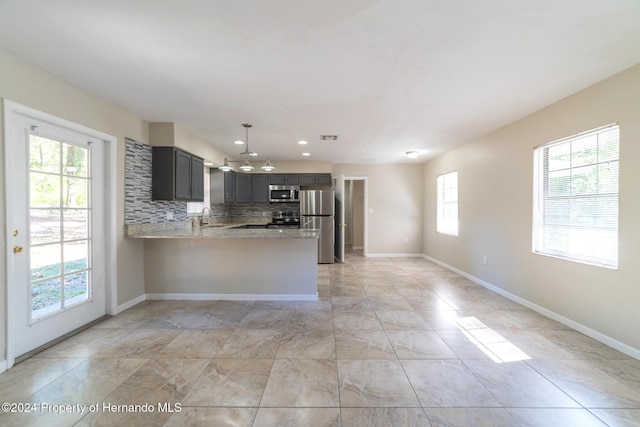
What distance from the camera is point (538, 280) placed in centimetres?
319

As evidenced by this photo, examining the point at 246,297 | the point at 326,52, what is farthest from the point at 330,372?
the point at 326,52

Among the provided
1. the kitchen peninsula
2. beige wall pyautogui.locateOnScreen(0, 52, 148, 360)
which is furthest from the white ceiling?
the kitchen peninsula

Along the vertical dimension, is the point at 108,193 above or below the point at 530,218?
above

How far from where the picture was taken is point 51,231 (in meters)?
2.47

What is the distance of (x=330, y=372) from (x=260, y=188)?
4863mm

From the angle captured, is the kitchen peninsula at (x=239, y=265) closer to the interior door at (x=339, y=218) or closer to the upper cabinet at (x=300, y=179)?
the interior door at (x=339, y=218)

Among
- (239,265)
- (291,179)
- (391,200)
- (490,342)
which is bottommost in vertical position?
(490,342)

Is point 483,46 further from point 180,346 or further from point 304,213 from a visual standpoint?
point 304,213

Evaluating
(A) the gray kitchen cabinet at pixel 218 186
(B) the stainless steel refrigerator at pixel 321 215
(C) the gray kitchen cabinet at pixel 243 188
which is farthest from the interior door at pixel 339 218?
(A) the gray kitchen cabinet at pixel 218 186

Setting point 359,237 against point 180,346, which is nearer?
point 180,346

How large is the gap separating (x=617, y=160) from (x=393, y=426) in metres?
2.96

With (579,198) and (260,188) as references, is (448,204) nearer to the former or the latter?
(579,198)

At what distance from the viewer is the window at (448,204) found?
5320 millimetres

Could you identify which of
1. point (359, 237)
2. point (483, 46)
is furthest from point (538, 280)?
point (359, 237)
